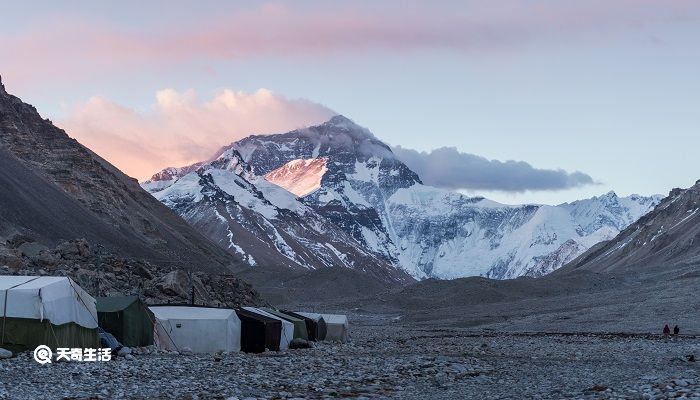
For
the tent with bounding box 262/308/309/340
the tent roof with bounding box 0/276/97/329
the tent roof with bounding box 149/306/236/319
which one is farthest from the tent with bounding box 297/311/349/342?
the tent roof with bounding box 0/276/97/329

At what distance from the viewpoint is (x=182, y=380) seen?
28.2 m

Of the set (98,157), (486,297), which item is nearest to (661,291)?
(486,297)

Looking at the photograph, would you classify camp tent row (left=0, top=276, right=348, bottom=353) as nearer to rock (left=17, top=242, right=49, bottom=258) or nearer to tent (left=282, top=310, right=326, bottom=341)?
tent (left=282, top=310, right=326, bottom=341)

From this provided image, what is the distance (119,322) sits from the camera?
4128 cm

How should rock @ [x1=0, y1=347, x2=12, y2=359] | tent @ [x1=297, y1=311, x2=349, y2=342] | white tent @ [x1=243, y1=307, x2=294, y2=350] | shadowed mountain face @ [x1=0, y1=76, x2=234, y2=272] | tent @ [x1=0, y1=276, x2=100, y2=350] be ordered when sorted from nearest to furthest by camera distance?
rock @ [x1=0, y1=347, x2=12, y2=359] < tent @ [x1=0, y1=276, x2=100, y2=350] < white tent @ [x1=243, y1=307, x2=294, y2=350] < tent @ [x1=297, y1=311, x2=349, y2=342] < shadowed mountain face @ [x1=0, y1=76, x2=234, y2=272]

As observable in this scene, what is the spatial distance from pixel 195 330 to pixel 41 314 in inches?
459

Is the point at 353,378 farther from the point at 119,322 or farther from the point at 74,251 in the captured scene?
the point at 74,251

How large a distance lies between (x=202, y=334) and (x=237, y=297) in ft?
147

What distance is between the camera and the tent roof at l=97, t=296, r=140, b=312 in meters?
41.4

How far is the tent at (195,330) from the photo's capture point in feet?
146

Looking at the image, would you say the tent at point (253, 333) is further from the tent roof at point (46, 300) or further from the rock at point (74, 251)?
the rock at point (74, 251)

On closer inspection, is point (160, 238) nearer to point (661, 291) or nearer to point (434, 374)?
point (661, 291)

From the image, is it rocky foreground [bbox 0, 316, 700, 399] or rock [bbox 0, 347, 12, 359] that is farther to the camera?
rock [bbox 0, 347, 12, 359]

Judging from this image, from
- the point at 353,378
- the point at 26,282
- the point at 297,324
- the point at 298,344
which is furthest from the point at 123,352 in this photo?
the point at 297,324
